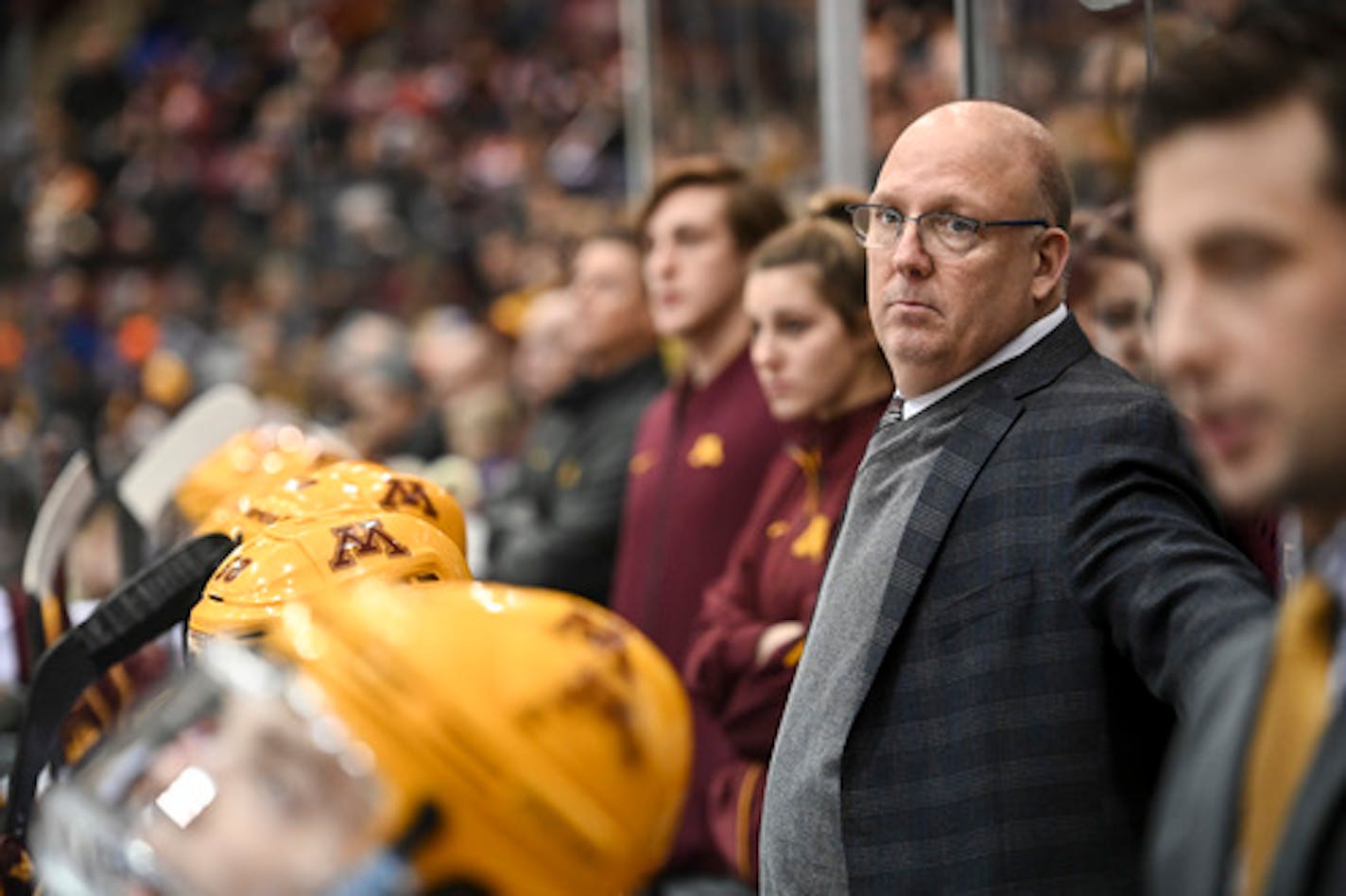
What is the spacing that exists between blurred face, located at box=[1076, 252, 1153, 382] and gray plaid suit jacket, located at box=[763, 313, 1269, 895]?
77 cm

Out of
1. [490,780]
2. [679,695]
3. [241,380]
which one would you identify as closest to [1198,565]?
[679,695]

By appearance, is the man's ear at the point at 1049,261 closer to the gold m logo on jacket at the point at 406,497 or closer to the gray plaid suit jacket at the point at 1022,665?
the gray plaid suit jacket at the point at 1022,665

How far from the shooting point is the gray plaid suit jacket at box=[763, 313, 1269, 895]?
196 centimetres

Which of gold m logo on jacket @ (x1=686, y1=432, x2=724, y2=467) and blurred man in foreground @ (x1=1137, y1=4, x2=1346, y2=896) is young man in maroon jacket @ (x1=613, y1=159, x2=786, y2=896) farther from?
blurred man in foreground @ (x1=1137, y1=4, x2=1346, y2=896)

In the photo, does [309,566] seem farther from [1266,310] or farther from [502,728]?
[1266,310]

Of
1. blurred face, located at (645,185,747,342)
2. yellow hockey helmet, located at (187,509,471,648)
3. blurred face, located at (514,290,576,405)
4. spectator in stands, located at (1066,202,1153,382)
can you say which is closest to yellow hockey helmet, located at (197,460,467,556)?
yellow hockey helmet, located at (187,509,471,648)

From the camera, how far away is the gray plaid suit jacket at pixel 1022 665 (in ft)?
6.44

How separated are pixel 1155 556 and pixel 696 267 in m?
2.10

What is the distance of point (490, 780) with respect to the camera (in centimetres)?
133

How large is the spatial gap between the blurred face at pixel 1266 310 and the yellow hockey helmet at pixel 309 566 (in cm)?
98

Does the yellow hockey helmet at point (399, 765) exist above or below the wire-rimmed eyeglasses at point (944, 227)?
below

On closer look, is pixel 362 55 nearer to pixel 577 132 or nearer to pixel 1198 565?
pixel 577 132

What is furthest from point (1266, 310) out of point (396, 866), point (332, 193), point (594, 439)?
point (332, 193)

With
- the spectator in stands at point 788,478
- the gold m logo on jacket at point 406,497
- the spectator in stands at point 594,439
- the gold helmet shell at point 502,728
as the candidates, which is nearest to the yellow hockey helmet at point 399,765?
the gold helmet shell at point 502,728
